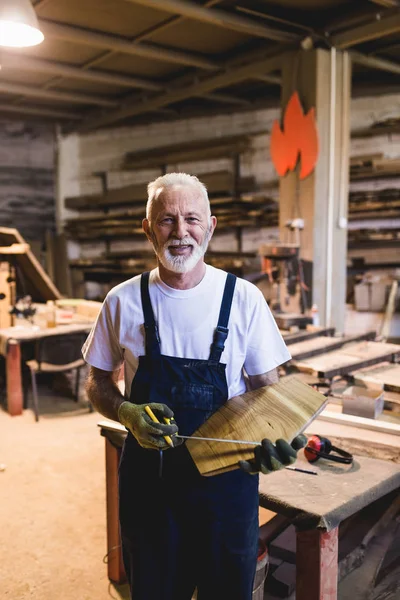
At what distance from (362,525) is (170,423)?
1807 millimetres

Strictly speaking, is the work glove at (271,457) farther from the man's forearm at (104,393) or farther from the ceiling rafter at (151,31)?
the ceiling rafter at (151,31)

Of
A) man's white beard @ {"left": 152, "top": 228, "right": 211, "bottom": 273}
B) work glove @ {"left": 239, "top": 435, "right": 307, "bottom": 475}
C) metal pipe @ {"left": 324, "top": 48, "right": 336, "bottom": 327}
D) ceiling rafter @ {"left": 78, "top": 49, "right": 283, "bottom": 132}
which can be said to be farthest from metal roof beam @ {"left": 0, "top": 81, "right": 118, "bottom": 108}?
work glove @ {"left": 239, "top": 435, "right": 307, "bottom": 475}

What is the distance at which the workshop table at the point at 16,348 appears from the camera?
522 cm

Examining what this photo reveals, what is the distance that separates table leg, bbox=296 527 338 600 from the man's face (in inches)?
38.4

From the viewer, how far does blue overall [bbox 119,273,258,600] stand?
178cm

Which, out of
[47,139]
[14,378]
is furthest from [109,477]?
[47,139]

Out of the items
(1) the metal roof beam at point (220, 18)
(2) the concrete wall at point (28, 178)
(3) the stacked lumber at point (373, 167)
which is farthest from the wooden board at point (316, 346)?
(2) the concrete wall at point (28, 178)

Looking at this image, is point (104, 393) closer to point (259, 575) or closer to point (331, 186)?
point (259, 575)

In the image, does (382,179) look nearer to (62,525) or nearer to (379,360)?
(379,360)

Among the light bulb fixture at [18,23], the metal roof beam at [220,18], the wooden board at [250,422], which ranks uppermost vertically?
the metal roof beam at [220,18]

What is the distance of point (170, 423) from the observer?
1696 mm

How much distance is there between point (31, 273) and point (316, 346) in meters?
3.14

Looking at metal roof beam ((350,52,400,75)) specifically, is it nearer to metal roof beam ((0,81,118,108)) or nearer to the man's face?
metal roof beam ((0,81,118,108))

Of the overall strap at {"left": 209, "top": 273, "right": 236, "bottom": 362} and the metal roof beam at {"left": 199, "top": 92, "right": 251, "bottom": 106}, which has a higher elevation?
the metal roof beam at {"left": 199, "top": 92, "right": 251, "bottom": 106}
